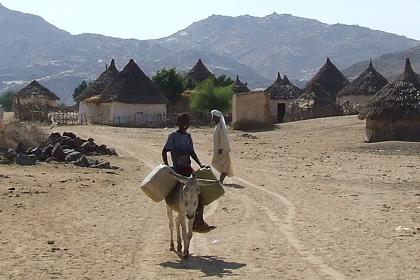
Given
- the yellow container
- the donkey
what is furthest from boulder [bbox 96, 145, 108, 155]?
the donkey

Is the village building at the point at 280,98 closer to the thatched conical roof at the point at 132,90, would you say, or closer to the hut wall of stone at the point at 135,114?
the thatched conical roof at the point at 132,90

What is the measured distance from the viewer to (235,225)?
11492 mm

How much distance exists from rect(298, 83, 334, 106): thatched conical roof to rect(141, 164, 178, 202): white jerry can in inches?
1594

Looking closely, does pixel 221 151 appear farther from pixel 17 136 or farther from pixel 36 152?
pixel 17 136

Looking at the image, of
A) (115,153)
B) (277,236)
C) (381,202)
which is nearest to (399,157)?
(115,153)

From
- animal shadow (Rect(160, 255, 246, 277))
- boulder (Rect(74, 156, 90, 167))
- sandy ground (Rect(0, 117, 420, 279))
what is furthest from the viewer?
boulder (Rect(74, 156, 90, 167))

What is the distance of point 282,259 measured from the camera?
9016 mm

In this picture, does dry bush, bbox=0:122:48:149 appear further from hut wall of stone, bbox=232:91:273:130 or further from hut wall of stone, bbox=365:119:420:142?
hut wall of stone, bbox=232:91:273:130

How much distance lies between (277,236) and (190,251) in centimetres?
154

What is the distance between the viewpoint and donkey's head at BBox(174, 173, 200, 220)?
887 centimetres

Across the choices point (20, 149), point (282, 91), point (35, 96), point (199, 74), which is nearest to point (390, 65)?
point (199, 74)

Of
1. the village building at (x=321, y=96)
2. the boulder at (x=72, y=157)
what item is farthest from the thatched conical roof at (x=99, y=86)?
the boulder at (x=72, y=157)

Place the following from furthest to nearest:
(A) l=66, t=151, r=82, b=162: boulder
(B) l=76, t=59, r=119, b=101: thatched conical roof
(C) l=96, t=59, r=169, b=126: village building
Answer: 1. (B) l=76, t=59, r=119, b=101: thatched conical roof
2. (C) l=96, t=59, r=169, b=126: village building
3. (A) l=66, t=151, r=82, b=162: boulder

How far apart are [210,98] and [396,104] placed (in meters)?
18.8
